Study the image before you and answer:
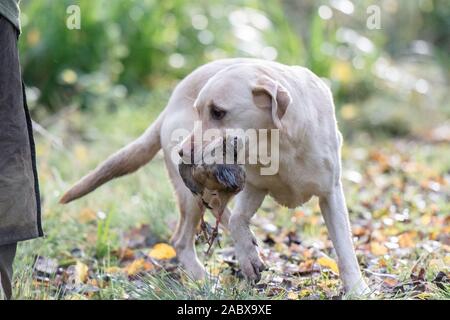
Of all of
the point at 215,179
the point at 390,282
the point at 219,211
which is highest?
the point at 215,179

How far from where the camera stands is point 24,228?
3922 millimetres

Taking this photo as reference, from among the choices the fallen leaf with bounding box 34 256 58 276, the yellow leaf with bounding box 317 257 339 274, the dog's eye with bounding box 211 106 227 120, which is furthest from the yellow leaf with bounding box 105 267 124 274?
the dog's eye with bounding box 211 106 227 120

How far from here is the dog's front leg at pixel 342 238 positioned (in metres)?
4.30

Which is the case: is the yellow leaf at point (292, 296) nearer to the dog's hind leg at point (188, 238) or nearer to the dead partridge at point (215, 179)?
the dead partridge at point (215, 179)

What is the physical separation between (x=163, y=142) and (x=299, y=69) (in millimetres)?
863

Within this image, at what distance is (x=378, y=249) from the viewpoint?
524cm

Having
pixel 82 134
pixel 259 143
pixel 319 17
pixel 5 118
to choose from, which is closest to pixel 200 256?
pixel 259 143

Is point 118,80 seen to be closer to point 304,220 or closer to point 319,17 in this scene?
point 319,17

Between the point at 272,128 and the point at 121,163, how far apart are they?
47.6 inches

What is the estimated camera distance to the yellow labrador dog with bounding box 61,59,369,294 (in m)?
4.07

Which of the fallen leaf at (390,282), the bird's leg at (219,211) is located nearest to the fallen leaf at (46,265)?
the bird's leg at (219,211)

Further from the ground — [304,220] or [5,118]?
[5,118]

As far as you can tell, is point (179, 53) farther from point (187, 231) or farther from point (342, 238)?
point (342, 238)

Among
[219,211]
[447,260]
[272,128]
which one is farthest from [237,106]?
[447,260]
